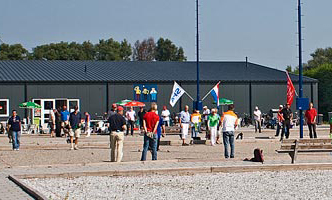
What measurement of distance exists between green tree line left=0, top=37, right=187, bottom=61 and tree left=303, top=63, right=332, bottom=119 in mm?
38209

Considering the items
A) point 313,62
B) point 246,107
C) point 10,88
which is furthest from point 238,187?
point 313,62

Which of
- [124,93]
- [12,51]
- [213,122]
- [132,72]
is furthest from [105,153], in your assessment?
[12,51]

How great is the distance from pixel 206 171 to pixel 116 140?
12.4 feet

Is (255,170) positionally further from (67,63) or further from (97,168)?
(67,63)

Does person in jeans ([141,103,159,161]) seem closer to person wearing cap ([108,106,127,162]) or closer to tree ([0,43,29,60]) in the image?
person wearing cap ([108,106,127,162])

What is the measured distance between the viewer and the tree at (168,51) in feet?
396

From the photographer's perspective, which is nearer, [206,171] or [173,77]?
[206,171]

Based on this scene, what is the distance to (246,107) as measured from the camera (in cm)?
6094

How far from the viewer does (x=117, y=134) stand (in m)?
21.2

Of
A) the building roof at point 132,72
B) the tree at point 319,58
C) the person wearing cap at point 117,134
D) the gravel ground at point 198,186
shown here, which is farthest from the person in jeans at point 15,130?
the tree at point 319,58

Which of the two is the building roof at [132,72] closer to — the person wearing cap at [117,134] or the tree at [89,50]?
the person wearing cap at [117,134]

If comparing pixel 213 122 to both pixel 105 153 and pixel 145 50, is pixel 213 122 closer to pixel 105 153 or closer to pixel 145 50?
pixel 105 153

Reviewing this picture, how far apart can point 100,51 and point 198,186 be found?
90391 millimetres

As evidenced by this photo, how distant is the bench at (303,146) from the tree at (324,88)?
4603 cm
